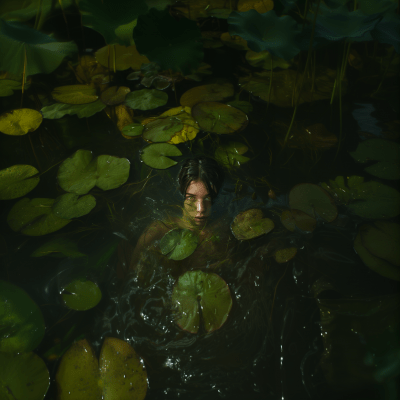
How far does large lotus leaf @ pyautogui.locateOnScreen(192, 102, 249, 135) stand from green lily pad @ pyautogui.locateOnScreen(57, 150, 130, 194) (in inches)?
21.5

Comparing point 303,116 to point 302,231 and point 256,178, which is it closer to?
point 256,178

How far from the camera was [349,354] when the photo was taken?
963 mm

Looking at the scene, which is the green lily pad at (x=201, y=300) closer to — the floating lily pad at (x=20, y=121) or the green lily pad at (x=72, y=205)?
the green lily pad at (x=72, y=205)

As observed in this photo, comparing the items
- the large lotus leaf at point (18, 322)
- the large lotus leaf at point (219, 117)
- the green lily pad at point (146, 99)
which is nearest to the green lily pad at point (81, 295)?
the large lotus leaf at point (18, 322)

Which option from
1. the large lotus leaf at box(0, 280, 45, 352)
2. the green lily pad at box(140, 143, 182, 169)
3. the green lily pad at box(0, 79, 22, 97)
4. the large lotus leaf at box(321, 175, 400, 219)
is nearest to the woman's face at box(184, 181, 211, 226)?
the green lily pad at box(140, 143, 182, 169)

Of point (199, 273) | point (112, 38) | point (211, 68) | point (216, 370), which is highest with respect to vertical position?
point (112, 38)

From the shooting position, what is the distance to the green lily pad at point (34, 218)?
1.28m

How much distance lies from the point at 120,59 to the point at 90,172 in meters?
1.17

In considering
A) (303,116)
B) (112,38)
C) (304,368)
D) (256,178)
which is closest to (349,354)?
(304,368)

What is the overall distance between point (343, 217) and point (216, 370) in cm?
88

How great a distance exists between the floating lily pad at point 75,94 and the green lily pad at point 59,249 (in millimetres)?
1055

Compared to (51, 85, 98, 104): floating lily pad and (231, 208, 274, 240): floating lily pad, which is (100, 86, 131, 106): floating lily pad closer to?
(51, 85, 98, 104): floating lily pad

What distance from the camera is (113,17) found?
1.83m

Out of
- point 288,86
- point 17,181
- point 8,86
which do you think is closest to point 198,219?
point 17,181
